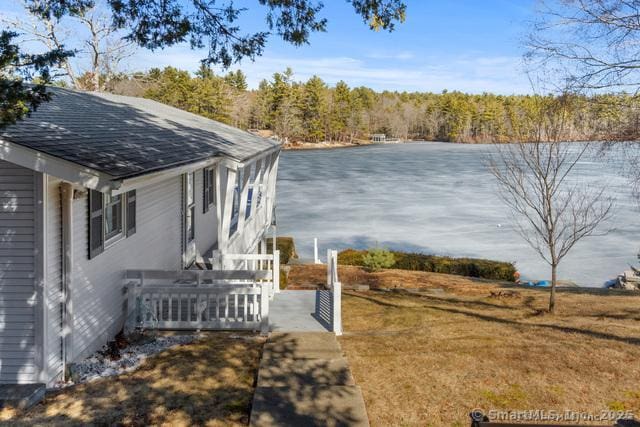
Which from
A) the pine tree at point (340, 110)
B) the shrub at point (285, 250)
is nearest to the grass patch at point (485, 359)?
the shrub at point (285, 250)

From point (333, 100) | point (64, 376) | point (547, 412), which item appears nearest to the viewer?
point (547, 412)

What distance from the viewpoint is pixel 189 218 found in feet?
43.4

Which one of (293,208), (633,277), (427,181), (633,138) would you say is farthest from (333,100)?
(633,138)

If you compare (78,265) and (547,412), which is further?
(78,265)

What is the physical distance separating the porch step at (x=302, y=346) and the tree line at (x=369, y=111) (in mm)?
6037

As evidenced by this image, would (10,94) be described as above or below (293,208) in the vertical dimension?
above

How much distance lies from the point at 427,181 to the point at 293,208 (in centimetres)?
1861

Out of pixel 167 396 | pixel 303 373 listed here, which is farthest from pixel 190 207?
pixel 167 396

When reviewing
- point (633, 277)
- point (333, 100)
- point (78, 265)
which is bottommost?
point (633, 277)

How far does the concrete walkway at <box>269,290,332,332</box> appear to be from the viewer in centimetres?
952

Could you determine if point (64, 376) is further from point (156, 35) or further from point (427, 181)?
point (427, 181)

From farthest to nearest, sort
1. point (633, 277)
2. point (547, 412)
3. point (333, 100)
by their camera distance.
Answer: point (333, 100) → point (633, 277) → point (547, 412)

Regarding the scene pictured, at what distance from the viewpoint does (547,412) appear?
20.0 feet

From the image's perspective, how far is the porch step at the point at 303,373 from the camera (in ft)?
22.0
